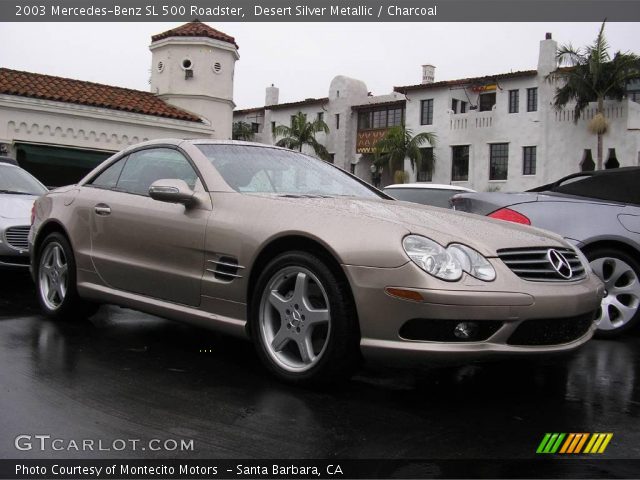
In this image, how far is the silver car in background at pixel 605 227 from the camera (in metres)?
5.64

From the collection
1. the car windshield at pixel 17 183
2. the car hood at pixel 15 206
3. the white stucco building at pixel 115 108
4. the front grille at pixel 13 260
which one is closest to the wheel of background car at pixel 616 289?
the front grille at pixel 13 260

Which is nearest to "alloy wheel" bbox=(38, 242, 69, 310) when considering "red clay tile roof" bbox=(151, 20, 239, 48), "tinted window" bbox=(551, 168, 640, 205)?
"tinted window" bbox=(551, 168, 640, 205)

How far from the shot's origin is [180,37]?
21062 mm

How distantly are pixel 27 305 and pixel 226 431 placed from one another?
388cm

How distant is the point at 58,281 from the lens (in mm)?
5488

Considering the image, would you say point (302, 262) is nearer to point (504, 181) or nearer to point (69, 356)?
point (69, 356)

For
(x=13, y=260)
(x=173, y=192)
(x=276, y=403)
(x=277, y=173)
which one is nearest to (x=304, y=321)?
(x=276, y=403)

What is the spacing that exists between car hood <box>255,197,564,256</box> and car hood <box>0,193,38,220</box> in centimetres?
458

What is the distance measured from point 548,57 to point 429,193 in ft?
89.1

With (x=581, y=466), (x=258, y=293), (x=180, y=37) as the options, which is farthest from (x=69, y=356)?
(x=180, y=37)

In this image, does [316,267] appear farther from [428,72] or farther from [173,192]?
[428,72]

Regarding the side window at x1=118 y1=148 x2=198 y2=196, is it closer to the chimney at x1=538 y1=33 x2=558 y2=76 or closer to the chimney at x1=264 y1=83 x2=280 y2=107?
the chimney at x1=538 y1=33 x2=558 y2=76

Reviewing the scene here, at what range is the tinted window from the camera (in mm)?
5984

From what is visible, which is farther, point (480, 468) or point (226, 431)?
point (226, 431)
